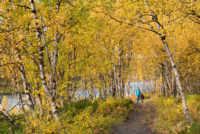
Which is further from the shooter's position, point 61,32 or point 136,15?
point 136,15

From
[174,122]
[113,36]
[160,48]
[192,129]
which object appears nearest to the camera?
[192,129]

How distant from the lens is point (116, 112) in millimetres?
10391

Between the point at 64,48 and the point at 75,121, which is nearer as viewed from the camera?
the point at 75,121

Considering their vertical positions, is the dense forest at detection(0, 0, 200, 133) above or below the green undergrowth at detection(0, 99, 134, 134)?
above

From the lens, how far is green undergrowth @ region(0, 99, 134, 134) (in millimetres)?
5008

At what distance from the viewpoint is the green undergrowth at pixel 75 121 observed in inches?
197

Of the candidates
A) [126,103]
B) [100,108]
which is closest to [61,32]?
[100,108]

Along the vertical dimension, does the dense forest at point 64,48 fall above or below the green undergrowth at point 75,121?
above

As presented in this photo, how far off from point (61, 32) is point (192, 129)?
22.2 ft

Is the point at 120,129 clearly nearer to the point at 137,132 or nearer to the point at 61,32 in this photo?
the point at 137,132

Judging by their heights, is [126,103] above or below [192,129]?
below

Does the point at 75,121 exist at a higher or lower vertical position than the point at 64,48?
lower

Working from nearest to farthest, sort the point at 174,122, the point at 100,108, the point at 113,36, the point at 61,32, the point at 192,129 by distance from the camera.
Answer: the point at 192,129, the point at 61,32, the point at 174,122, the point at 100,108, the point at 113,36

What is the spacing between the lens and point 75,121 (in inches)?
221
